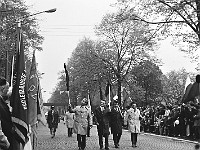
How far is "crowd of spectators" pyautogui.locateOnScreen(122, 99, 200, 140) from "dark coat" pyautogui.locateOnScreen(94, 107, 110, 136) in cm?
350

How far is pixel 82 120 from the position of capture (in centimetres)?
1535

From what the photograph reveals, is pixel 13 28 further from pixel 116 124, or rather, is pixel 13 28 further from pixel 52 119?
pixel 116 124

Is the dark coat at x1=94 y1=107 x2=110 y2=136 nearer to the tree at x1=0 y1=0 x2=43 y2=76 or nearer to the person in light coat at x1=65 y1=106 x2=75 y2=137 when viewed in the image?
the person in light coat at x1=65 y1=106 x2=75 y2=137

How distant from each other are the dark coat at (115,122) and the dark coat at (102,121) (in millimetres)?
275

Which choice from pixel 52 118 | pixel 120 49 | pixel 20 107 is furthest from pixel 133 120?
pixel 120 49

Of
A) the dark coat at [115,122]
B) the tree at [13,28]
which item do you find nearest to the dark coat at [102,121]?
the dark coat at [115,122]

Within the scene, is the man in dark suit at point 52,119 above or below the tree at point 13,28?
below

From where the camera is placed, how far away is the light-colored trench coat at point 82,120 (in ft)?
49.6

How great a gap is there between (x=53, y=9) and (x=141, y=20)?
5.58 metres

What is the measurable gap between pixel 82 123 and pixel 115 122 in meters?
1.71

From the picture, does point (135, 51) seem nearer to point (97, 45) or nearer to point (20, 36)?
point (97, 45)

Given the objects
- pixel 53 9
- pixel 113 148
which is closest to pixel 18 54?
pixel 113 148

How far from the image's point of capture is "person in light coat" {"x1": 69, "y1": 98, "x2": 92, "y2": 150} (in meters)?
15.1

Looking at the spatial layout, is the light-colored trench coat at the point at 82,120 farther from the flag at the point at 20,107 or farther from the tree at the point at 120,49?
the tree at the point at 120,49
